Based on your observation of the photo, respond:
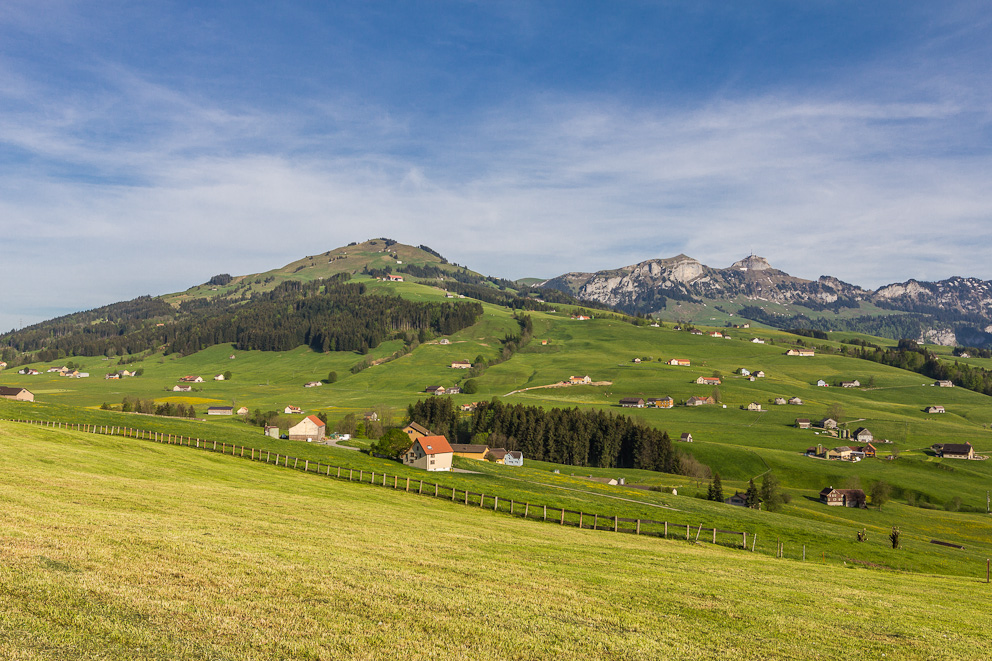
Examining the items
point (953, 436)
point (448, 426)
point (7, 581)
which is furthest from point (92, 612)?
point (953, 436)

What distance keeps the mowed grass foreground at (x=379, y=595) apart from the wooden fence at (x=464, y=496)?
1720cm

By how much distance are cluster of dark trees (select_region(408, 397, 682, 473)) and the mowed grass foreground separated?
360ft

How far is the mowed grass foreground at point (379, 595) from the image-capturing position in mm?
11922

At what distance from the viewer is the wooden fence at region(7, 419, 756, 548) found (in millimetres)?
49719

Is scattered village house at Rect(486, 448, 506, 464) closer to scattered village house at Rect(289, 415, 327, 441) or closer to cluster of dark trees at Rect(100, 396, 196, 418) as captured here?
scattered village house at Rect(289, 415, 327, 441)

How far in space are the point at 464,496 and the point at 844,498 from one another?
90678 millimetres

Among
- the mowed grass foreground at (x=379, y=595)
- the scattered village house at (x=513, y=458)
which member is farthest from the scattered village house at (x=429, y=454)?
the mowed grass foreground at (x=379, y=595)

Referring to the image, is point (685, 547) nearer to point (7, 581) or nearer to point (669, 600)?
point (669, 600)

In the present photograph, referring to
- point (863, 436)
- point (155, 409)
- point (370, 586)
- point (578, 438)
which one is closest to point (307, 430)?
point (155, 409)

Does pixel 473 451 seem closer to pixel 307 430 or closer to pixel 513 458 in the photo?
pixel 513 458

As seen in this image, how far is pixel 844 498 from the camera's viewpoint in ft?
366

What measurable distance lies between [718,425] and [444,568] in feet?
566

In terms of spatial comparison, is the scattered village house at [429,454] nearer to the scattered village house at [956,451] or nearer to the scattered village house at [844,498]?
the scattered village house at [844,498]

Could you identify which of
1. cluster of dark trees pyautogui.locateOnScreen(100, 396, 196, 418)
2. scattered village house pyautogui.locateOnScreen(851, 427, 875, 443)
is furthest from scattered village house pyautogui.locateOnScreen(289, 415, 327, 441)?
scattered village house pyautogui.locateOnScreen(851, 427, 875, 443)
